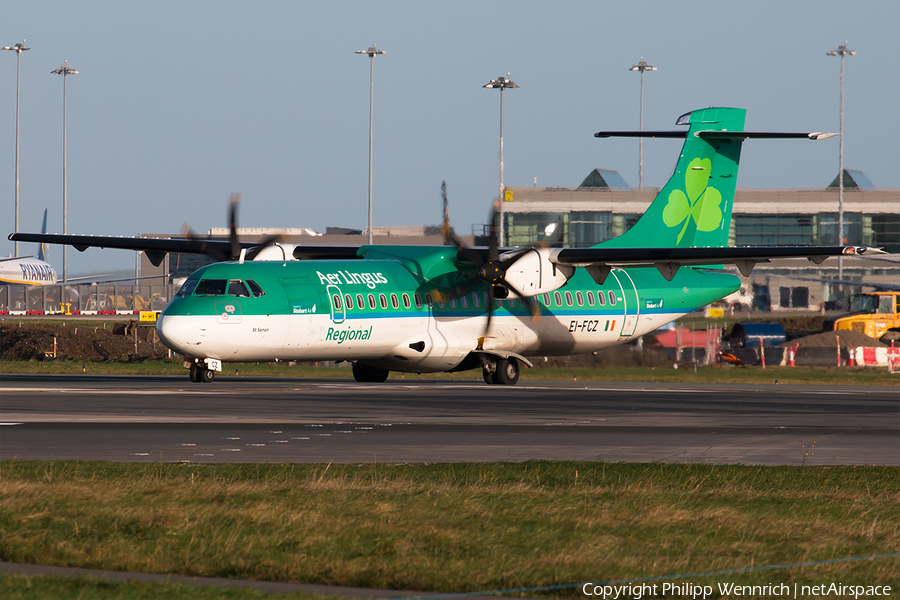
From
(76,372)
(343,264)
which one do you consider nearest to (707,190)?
(343,264)

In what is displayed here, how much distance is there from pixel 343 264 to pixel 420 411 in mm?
9155

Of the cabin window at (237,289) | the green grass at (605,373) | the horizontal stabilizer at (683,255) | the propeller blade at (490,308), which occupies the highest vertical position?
the horizontal stabilizer at (683,255)

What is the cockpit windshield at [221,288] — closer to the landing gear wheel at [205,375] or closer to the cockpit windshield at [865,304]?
the landing gear wheel at [205,375]

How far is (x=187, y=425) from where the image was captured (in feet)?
62.1

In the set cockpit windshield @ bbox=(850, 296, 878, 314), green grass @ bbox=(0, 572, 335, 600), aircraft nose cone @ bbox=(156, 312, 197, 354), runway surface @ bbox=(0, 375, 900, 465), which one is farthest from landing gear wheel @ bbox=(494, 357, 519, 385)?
cockpit windshield @ bbox=(850, 296, 878, 314)

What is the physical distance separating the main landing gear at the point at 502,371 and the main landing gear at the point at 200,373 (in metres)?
8.14

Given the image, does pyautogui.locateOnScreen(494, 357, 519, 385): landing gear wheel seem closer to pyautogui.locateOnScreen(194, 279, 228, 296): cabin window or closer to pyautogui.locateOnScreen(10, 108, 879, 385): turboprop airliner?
pyautogui.locateOnScreen(10, 108, 879, 385): turboprop airliner

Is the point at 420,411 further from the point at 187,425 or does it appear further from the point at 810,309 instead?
the point at 810,309

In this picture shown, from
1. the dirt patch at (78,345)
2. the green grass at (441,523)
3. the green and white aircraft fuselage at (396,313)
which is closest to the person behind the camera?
the green grass at (441,523)

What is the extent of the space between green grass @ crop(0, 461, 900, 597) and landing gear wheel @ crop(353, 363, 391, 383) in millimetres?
20251

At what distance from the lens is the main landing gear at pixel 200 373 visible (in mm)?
29391

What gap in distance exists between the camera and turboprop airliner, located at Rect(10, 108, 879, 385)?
92.7ft

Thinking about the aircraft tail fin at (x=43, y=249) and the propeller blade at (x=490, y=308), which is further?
the aircraft tail fin at (x=43, y=249)

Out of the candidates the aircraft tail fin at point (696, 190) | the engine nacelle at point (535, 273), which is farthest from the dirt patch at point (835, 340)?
the engine nacelle at point (535, 273)
